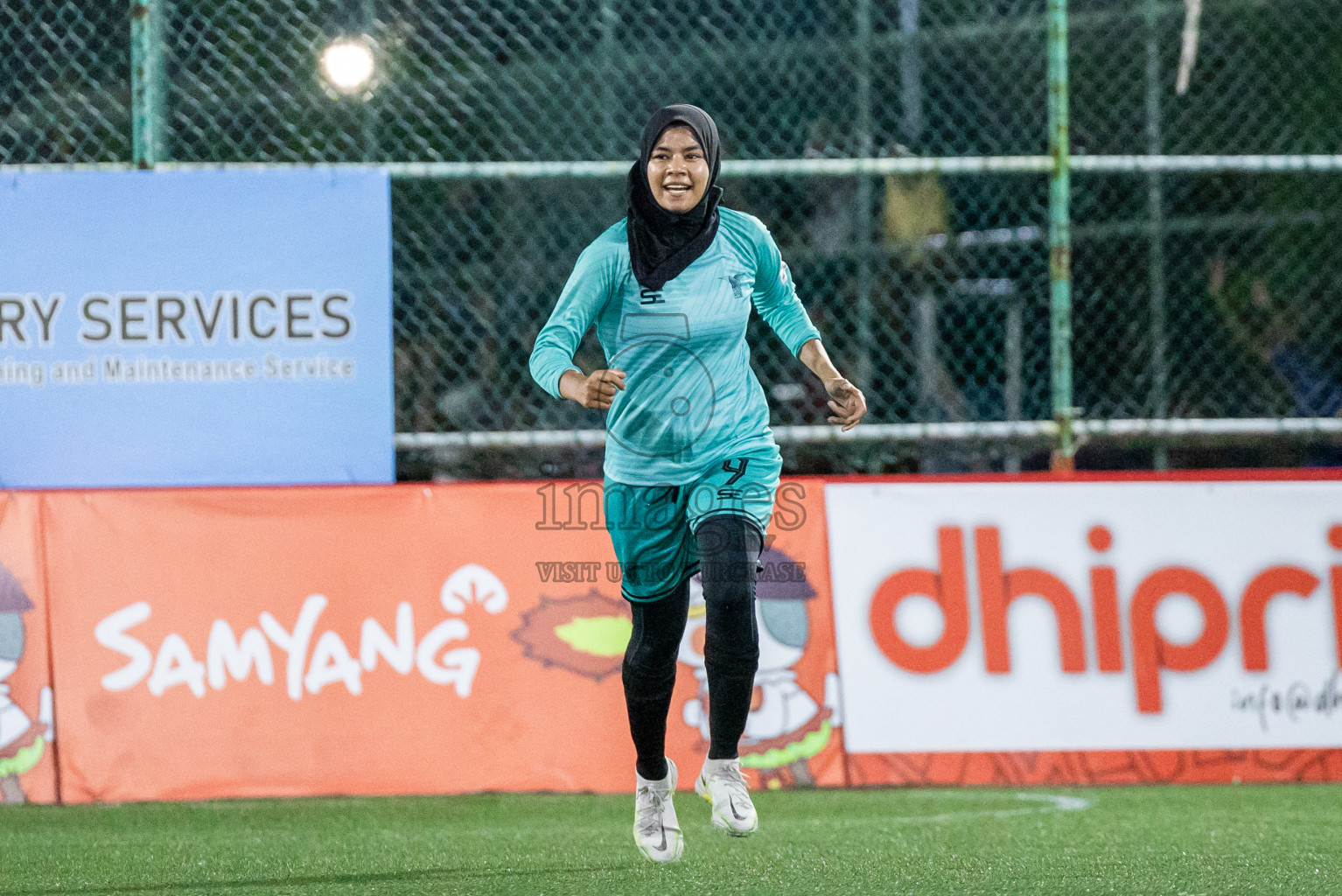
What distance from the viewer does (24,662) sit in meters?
6.04

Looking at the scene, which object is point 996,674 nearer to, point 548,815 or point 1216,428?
point 1216,428

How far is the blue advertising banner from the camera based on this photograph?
20.8ft

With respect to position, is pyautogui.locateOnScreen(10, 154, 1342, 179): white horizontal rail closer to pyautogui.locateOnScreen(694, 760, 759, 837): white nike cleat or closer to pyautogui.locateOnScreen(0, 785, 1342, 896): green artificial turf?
pyautogui.locateOnScreen(0, 785, 1342, 896): green artificial turf

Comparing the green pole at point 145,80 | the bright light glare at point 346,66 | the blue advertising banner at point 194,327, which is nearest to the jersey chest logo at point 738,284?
the blue advertising banner at point 194,327

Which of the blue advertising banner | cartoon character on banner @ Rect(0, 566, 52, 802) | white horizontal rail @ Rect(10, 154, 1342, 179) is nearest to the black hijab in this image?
white horizontal rail @ Rect(10, 154, 1342, 179)

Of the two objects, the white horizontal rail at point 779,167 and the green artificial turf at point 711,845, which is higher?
the white horizontal rail at point 779,167

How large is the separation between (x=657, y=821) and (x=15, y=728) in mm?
3163

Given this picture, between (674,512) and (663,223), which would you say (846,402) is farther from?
(663,223)

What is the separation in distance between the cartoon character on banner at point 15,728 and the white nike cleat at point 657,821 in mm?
2977

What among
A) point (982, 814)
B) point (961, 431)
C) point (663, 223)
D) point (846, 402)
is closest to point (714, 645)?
point (846, 402)

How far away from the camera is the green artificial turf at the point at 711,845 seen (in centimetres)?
419

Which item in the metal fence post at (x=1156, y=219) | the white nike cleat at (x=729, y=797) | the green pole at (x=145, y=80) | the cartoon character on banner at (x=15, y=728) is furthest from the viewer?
the metal fence post at (x=1156, y=219)

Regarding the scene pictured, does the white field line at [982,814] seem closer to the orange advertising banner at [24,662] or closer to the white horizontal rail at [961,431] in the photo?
the white horizontal rail at [961,431]

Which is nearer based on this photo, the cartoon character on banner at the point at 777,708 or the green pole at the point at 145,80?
the cartoon character on banner at the point at 777,708
